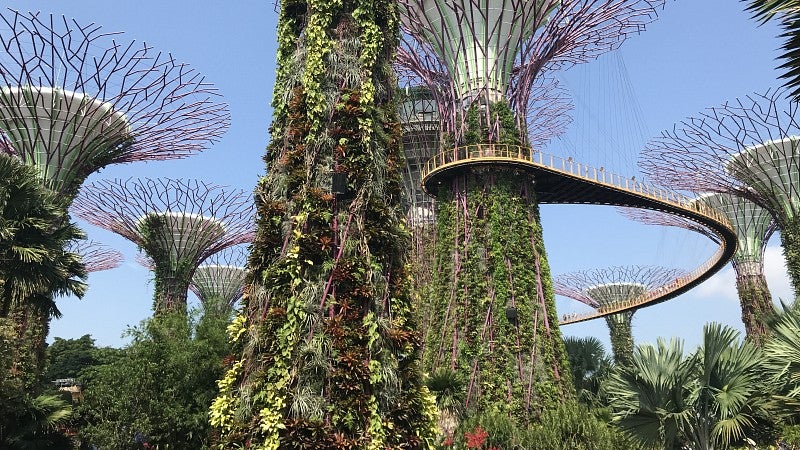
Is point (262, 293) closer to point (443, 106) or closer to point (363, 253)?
point (363, 253)

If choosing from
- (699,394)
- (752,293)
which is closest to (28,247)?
(699,394)

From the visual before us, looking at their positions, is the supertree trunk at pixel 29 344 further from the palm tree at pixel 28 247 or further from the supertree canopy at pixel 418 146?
the supertree canopy at pixel 418 146

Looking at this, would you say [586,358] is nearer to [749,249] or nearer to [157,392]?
[749,249]

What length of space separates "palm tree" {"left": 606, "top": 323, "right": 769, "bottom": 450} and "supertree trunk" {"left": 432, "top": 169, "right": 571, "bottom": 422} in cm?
859

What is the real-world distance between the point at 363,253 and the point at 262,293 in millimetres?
1654

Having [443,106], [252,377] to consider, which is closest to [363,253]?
[252,377]

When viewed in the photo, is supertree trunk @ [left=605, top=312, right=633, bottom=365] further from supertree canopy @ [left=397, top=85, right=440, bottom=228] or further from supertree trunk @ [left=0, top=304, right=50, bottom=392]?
supertree trunk @ [left=0, top=304, right=50, bottom=392]

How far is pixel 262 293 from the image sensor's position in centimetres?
877

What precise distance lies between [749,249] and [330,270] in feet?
140

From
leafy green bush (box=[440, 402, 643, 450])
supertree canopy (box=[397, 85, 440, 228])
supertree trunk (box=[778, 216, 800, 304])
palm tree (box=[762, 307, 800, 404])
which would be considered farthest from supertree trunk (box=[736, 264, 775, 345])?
palm tree (box=[762, 307, 800, 404])

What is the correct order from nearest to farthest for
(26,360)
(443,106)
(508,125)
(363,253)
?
(363,253) → (26,360) → (508,125) → (443,106)

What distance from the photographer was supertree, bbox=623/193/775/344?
41.2 metres

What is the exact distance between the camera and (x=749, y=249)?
42000 millimetres

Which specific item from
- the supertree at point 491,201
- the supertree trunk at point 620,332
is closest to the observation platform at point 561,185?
the supertree at point 491,201
